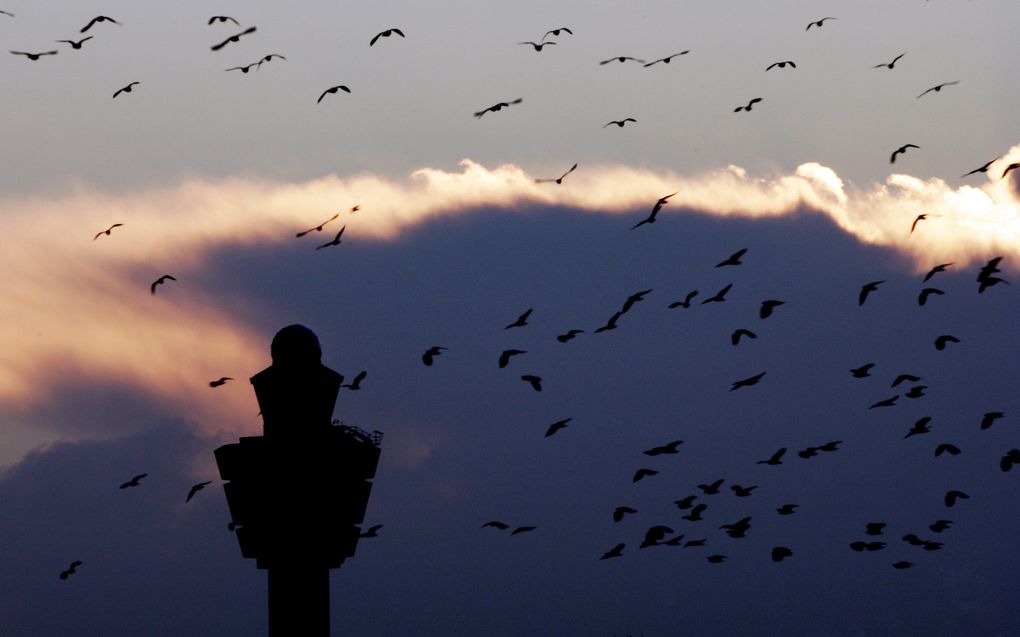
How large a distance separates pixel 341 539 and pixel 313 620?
0.74 m

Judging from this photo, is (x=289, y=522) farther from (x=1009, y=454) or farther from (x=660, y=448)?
(x=1009, y=454)

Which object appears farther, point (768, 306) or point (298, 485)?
point (768, 306)

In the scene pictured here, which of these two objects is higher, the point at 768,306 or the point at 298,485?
the point at 768,306

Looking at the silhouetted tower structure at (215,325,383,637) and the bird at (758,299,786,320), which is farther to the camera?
the bird at (758,299,786,320)

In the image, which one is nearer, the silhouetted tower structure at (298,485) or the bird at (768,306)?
the silhouetted tower structure at (298,485)

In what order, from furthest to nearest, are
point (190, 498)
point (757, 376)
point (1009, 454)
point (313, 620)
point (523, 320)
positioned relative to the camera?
point (757, 376), point (1009, 454), point (523, 320), point (190, 498), point (313, 620)

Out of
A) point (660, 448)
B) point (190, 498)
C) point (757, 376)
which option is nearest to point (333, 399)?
point (190, 498)

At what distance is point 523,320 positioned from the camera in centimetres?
2241

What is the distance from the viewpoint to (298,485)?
11.8m

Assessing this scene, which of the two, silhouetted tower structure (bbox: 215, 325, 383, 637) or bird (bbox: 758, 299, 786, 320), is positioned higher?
bird (bbox: 758, 299, 786, 320)

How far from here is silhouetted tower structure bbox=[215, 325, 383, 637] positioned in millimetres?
11609

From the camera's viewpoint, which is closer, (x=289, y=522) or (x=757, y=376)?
(x=289, y=522)

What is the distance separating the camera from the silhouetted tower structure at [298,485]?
38.1ft

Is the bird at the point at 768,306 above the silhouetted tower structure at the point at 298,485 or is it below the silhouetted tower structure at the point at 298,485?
above
